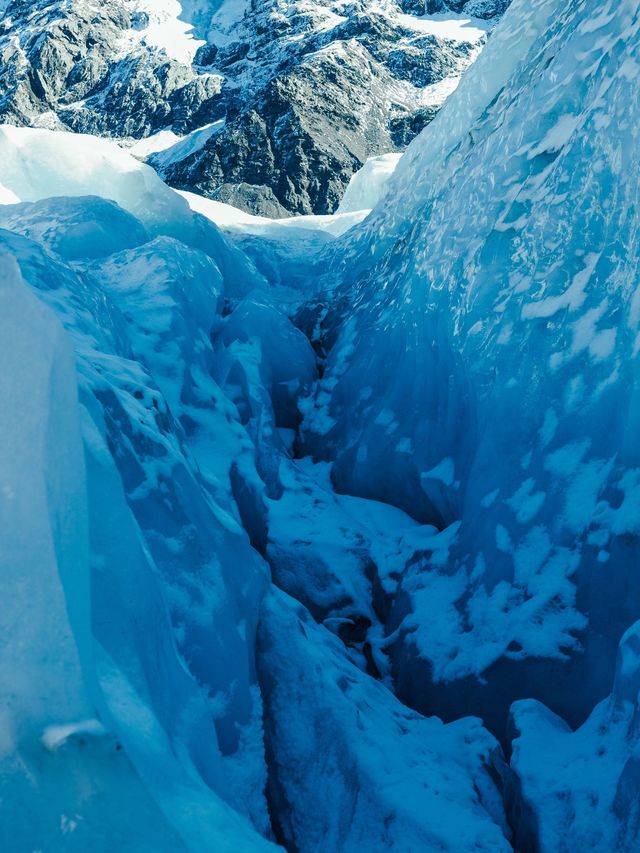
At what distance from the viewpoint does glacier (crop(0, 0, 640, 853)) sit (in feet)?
7.31

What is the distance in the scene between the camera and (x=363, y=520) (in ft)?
22.3

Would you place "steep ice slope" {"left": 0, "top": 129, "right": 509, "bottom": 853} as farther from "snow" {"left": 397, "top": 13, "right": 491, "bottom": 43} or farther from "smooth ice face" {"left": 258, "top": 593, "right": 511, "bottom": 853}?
"snow" {"left": 397, "top": 13, "right": 491, "bottom": 43}

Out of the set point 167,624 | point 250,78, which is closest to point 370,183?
point 167,624

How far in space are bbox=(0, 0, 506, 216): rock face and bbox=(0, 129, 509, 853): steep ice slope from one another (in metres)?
21.7

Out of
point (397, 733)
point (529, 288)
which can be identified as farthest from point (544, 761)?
point (529, 288)

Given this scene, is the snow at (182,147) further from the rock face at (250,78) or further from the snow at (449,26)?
the snow at (449,26)

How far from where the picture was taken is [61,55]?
45719 mm

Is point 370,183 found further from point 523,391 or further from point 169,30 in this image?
point 169,30

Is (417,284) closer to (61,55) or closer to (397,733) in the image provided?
(397,733)

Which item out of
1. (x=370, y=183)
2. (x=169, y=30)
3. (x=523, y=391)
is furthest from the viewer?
(x=169, y=30)

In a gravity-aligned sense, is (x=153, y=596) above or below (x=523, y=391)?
below

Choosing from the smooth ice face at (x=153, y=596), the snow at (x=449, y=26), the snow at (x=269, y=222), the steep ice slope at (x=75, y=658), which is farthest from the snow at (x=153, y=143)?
the steep ice slope at (x=75, y=658)

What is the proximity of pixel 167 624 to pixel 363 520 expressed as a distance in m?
3.72

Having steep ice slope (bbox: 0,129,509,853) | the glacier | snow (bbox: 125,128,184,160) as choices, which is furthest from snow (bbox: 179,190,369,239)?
snow (bbox: 125,128,184,160)
